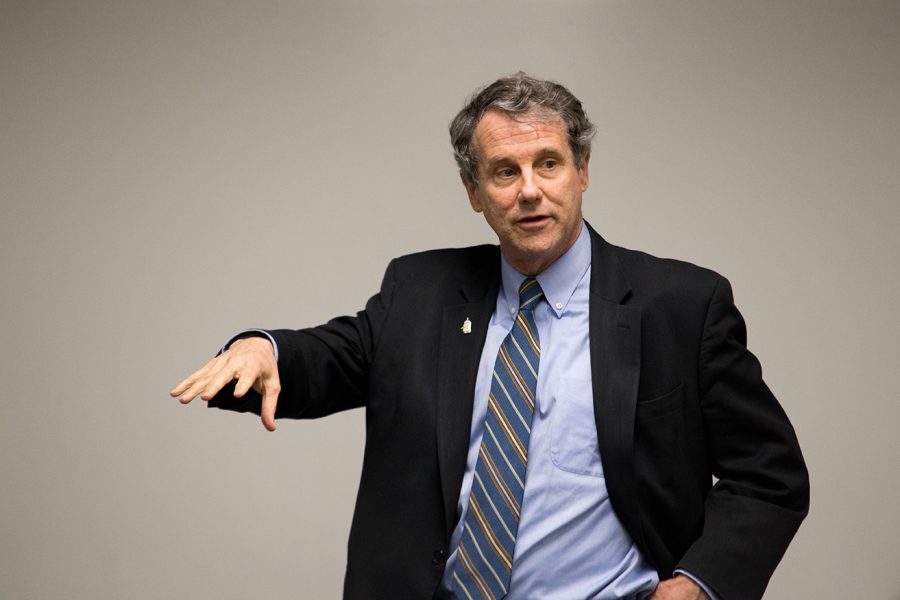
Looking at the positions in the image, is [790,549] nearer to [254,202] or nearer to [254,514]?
[254,514]

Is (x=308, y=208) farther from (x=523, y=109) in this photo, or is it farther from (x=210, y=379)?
(x=210, y=379)

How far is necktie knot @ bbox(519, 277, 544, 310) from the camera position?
2.27 meters

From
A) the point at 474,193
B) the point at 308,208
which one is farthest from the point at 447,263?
the point at 308,208

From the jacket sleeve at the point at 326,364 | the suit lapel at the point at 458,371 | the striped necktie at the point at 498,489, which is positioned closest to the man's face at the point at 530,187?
the suit lapel at the point at 458,371

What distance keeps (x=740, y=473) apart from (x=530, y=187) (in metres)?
0.68

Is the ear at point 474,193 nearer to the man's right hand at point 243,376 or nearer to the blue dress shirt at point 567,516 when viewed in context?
the blue dress shirt at point 567,516

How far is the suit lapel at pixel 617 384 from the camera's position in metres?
2.10

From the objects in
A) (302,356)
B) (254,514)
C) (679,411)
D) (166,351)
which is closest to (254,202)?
(166,351)

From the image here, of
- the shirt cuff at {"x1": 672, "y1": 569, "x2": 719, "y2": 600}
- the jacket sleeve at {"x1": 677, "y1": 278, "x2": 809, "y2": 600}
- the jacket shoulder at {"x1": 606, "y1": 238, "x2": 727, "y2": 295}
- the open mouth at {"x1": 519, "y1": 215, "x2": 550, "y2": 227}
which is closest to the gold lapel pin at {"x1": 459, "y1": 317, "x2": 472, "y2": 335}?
the open mouth at {"x1": 519, "y1": 215, "x2": 550, "y2": 227}

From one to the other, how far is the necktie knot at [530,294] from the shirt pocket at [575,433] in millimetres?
206

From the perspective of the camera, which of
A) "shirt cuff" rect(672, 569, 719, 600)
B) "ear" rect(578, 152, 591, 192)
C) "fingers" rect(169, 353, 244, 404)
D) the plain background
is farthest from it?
the plain background

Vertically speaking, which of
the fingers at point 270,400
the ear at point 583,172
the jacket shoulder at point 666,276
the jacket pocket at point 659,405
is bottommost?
the jacket pocket at point 659,405

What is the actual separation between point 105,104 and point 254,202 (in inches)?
22.7

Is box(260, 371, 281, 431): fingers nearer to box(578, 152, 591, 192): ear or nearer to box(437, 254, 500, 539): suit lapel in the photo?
box(437, 254, 500, 539): suit lapel
